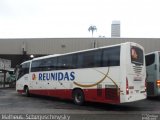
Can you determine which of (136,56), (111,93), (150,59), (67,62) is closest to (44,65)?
(67,62)

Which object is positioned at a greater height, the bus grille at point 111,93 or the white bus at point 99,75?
the white bus at point 99,75

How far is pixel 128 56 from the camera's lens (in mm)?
15703

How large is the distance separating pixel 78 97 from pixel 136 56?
428 cm

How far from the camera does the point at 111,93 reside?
52.8 ft

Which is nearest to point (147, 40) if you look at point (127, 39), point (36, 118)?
point (127, 39)

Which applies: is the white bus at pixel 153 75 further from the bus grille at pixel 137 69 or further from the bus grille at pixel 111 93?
the bus grille at pixel 111 93

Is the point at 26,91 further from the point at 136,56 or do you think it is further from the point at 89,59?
the point at 136,56

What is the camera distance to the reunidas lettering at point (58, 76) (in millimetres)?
19297

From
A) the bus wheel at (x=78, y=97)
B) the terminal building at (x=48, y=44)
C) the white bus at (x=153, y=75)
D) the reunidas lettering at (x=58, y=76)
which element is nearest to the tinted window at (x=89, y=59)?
the reunidas lettering at (x=58, y=76)

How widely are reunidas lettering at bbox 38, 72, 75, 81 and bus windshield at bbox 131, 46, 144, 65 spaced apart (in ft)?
13.7

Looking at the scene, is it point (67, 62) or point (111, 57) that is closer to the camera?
point (111, 57)

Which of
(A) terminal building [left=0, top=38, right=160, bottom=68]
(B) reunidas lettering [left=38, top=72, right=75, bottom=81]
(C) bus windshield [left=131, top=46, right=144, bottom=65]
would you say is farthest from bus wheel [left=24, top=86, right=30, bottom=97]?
(A) terminal building [left=0, top=38, right=160, bottom=68]

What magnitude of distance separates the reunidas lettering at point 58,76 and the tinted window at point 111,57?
2.98 m

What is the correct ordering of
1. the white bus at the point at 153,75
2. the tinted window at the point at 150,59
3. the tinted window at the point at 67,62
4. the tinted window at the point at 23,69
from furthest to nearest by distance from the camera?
the tinted window at the point at 23,69
the tinted window at the point at 150,59
the white bus at the point at 153,75
the tinted window at the point at 67,62
